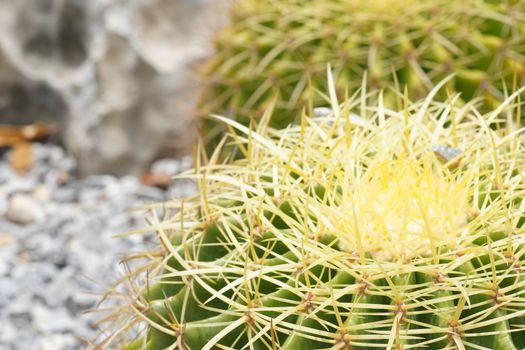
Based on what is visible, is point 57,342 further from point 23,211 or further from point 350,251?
point 350,251

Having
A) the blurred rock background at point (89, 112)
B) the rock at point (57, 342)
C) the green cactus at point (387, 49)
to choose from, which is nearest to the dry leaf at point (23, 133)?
the blurred rock background at point (89, 112)

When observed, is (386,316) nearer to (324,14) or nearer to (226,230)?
(226,230)

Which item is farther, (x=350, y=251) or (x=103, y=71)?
(x=103, y=71)

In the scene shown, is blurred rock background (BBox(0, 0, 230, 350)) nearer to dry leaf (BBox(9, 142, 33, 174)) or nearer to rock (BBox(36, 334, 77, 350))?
dry leaf (BBox(9, 142, 33, 174))

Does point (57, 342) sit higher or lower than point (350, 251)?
lower

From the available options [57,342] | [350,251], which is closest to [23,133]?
[57,342]

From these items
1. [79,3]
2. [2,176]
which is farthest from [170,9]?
[2,176]

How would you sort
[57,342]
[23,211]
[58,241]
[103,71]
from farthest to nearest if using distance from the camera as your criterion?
[103,71], [23,211], [58,241], [57,342]
